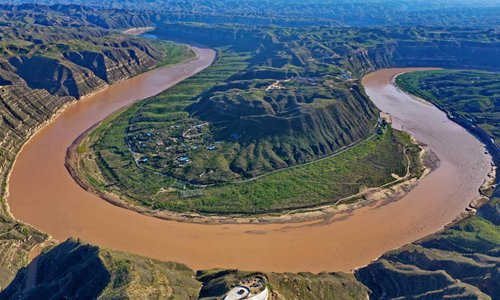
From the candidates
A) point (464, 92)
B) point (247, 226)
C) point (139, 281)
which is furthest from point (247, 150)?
point (464, 92)

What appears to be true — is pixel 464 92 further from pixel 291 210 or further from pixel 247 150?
pixel 291 210

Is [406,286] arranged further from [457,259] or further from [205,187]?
[205,187]

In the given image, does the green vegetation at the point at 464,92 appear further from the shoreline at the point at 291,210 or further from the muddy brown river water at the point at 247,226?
the shoreline at the point at 291,210

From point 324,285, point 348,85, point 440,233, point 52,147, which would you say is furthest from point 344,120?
point 52,147

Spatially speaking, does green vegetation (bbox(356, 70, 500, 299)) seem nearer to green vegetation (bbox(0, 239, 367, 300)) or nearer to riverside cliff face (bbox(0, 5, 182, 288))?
green vegetation (bbox(0, 239, 367, 300))

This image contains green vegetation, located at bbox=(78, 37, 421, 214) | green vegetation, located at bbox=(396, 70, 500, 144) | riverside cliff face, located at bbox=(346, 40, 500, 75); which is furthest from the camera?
riverside cliff face, located at bbox=(346, 40, 500, 75)

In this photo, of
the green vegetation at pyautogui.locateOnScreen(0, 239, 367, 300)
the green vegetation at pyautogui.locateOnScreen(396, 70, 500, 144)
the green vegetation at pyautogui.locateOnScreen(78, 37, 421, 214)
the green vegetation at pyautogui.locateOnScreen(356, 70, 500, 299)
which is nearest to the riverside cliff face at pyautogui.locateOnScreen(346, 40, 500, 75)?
the green vegetation at pyautogui.locateOnScreen(396, 70, 500, 144)
